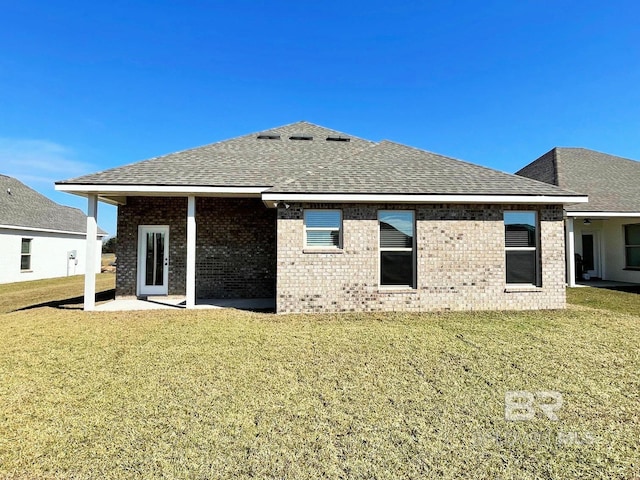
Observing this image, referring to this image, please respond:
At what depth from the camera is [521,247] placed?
8.70 meters

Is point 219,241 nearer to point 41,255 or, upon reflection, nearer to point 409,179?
point 409,179

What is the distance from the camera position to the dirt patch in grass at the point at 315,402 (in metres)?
2.67

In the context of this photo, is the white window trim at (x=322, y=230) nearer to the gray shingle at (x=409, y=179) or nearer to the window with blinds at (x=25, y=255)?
the gray shingle at (x=409, y=179)

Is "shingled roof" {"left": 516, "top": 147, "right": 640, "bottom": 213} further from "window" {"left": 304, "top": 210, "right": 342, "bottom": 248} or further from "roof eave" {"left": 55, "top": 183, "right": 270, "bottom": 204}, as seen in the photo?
"roof eave" {"left": 55, "top": 183, "right": 270, "bottom": 204}

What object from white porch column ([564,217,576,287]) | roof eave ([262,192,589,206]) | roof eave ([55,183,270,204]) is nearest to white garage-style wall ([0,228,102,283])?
roof eave ([55,183,270,204])

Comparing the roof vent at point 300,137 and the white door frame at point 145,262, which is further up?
the roof vent at point 300,137

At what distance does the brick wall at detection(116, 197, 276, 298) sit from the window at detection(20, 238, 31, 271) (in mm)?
12292

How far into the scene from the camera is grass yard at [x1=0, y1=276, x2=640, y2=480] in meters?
2.67

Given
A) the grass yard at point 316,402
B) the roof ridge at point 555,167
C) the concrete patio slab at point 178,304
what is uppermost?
the roof ridge at point 555,167

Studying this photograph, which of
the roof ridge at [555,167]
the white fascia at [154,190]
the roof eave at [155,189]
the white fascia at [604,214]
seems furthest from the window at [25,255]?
the roof ridge at [555,167]

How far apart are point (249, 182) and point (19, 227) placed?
16160 mm

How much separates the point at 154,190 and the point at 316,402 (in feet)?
23.8

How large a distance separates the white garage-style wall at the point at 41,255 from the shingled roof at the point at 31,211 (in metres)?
0.44

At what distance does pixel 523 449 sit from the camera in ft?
9.34
